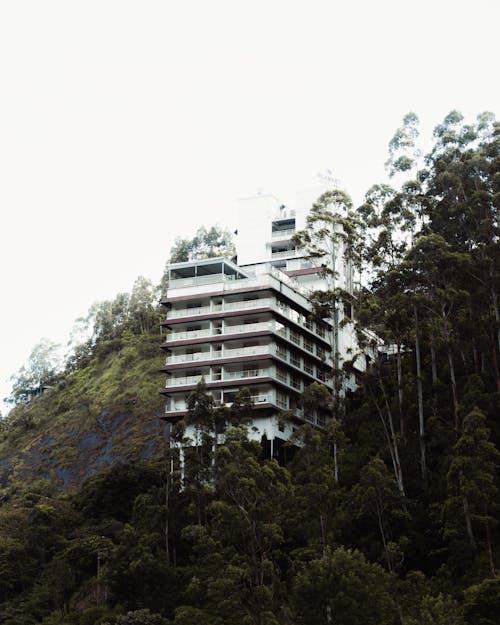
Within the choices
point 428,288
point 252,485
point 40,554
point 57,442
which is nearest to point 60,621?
point 40,554

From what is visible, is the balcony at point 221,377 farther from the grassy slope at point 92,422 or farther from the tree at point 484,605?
the tree at point 484,605

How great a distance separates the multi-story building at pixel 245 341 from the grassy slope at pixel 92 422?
13.7m

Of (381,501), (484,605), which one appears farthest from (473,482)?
(484,605)

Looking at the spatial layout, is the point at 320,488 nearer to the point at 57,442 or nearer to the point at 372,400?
the point at 372,400

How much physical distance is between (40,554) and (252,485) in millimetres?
22189

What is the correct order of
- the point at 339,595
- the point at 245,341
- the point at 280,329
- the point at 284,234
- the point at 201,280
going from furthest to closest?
the point at 284,234 → the point at 201,280 → the point at 280,329 → the point at 245,341 → the point at 339,595

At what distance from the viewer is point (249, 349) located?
210 feet

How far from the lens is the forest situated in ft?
128

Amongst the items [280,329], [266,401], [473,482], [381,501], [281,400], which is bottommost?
[381,501]

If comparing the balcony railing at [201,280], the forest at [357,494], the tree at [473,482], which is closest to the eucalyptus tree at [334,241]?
the forest at [357,494]

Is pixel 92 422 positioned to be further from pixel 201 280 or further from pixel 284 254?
pixel 201 280

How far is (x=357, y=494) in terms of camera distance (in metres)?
45.3

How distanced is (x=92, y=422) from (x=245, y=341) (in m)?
26.6

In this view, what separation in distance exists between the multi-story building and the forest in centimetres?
370
